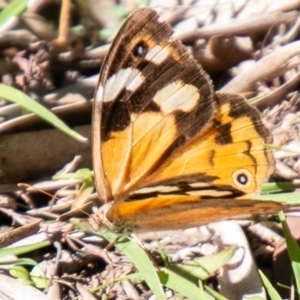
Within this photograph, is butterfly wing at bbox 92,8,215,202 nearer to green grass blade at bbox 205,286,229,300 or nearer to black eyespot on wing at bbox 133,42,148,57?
black eyespot on wing at bbox 133,42,148,57

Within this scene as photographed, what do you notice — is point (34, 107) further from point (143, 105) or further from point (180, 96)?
point (180, 96)

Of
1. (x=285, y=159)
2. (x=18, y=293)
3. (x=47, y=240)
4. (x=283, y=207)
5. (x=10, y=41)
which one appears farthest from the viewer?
(x=10, y=41)

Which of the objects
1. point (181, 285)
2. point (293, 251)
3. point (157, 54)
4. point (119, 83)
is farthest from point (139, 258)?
point (157, 54)

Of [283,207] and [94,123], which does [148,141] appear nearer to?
[94,123]

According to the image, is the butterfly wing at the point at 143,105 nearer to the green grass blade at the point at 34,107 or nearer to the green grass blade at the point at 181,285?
the green grass blade at the point at 34,107

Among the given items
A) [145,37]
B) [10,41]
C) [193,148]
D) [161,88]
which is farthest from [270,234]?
[10,41]

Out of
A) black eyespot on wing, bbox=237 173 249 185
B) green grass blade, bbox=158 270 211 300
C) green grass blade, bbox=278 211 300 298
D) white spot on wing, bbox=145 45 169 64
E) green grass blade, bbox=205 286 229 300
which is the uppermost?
white spot on wing, bbox=145 45 169 64

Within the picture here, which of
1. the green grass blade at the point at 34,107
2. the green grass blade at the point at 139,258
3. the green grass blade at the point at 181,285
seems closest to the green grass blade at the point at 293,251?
the green grass blade at the point at 181,285

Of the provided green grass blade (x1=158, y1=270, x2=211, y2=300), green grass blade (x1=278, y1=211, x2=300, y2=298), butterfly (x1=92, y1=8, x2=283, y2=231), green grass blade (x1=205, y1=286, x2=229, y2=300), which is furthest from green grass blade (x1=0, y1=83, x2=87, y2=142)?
green grass blade (x1=278, y1=211, x2=300, y2=298)
